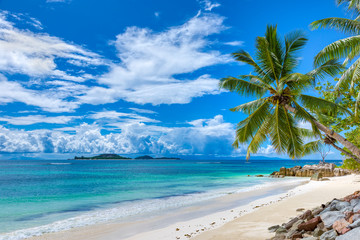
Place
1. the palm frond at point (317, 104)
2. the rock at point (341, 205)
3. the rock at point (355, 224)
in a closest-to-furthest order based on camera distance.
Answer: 1. the rock at point (355, 224)
2. the rock at point (341, 205)
3. the palm frond at point (317, 104)

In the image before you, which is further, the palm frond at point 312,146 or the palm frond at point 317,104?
the palm frond at point 312,146

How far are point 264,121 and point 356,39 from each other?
4237mm

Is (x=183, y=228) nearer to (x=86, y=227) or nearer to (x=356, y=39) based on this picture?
(x=86, y=227)

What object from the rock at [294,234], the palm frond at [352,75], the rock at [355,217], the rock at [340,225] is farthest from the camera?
the palm frond at [352,75]

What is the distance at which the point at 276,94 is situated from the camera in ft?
30.6

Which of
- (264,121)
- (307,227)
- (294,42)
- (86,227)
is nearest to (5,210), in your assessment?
(86,227)

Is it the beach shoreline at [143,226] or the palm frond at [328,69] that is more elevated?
the palm frond at [328,69]

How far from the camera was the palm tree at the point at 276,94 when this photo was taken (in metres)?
9.25

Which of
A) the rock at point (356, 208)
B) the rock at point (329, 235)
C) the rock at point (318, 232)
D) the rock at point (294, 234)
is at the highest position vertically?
the rock at point (356, 208)

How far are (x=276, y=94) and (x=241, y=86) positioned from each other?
173cm

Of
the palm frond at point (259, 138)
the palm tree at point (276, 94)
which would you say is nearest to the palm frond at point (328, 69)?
the palm tree at point (276, 94)

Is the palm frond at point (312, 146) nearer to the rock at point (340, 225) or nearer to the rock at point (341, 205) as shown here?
the rock at point (341, 205)

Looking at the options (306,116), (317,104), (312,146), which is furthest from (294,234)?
(312,146)

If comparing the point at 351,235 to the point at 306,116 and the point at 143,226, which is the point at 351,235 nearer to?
the point at 306,116
